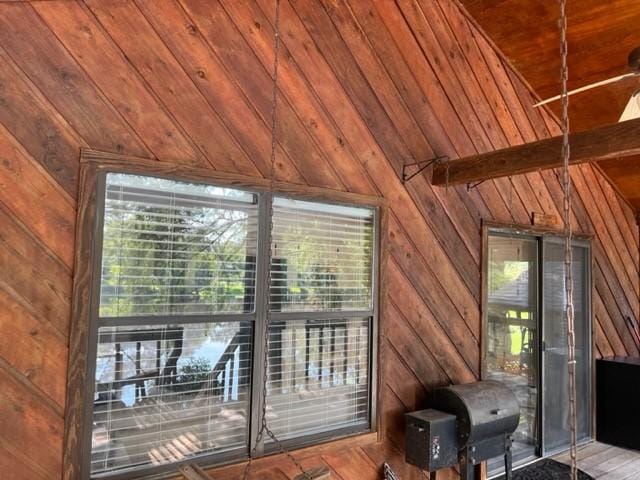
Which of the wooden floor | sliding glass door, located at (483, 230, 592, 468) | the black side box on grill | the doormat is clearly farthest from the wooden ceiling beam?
the wooden floor

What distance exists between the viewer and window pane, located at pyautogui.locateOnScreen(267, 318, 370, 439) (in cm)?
275

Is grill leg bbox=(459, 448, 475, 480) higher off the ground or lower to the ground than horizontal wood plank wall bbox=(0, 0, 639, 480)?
lower

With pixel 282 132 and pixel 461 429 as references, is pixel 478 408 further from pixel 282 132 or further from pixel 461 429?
pixel 282 132

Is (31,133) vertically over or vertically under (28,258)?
over

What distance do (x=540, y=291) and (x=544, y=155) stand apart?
1.91 meters

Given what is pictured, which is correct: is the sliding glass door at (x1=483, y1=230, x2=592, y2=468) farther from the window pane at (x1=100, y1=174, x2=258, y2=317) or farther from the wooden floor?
the window pane at (x1=100, y1=174, x2=258, y2=317)

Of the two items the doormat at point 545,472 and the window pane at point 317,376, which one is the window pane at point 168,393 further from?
the doormat at point 545,472

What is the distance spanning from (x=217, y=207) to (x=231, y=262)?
1.01 ft

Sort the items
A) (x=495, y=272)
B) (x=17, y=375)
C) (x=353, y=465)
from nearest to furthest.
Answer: (x=17, y=375), (x=353, y=465), (x=495, y=272)

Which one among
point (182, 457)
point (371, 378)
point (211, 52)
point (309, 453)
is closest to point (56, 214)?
point (211, 52)

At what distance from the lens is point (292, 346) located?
9.23ft

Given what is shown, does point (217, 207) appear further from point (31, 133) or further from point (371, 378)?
point (371, 378)

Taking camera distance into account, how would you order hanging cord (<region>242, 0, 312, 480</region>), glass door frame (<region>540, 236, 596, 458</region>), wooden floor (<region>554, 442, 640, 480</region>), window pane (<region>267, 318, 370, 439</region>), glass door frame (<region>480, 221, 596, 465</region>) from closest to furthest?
hanging cord (<region>242, 0, 312, 480</region>)
window pane (<region>267, 318, 370, 439</region>)
glass door frame (<region>480, 221, 596, 465</region>)
wooden floor (<region>554, 442, 640, 480</region>)
glass door frame (<region>540, 236, 596, 458</region>)

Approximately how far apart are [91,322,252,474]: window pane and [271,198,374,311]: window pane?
42 centimetres
